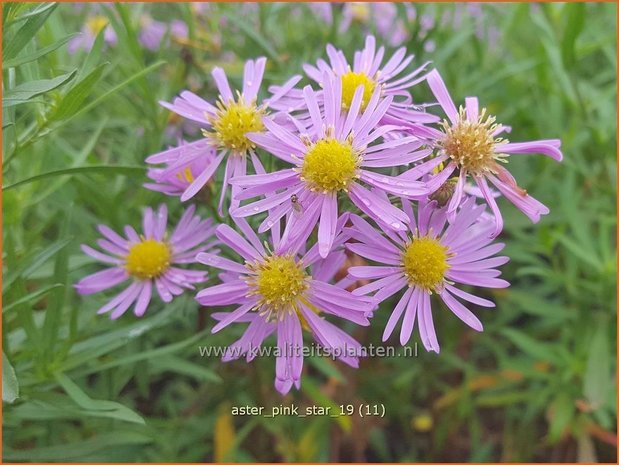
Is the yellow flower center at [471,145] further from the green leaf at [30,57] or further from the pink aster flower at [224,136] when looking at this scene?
the green leaf at [30,57]

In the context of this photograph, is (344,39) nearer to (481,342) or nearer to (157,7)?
(481,342)

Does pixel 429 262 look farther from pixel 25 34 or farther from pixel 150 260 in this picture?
pixel 25 34

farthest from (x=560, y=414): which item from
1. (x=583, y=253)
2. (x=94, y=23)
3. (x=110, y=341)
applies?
(x=94, y=23)

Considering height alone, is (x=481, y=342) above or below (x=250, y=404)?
above

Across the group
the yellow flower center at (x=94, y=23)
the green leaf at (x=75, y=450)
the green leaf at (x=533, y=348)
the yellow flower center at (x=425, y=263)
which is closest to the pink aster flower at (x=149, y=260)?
the green leaf at (x=75, y=450)

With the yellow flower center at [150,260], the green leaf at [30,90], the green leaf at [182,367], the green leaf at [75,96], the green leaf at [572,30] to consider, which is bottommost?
the green leaf at [182,367]

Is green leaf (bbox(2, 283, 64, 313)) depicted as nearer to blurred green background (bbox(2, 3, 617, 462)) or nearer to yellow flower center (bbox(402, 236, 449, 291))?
blurred green background (bbox(2, 3, 617, 462))

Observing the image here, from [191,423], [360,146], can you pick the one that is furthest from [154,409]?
[360,146]
